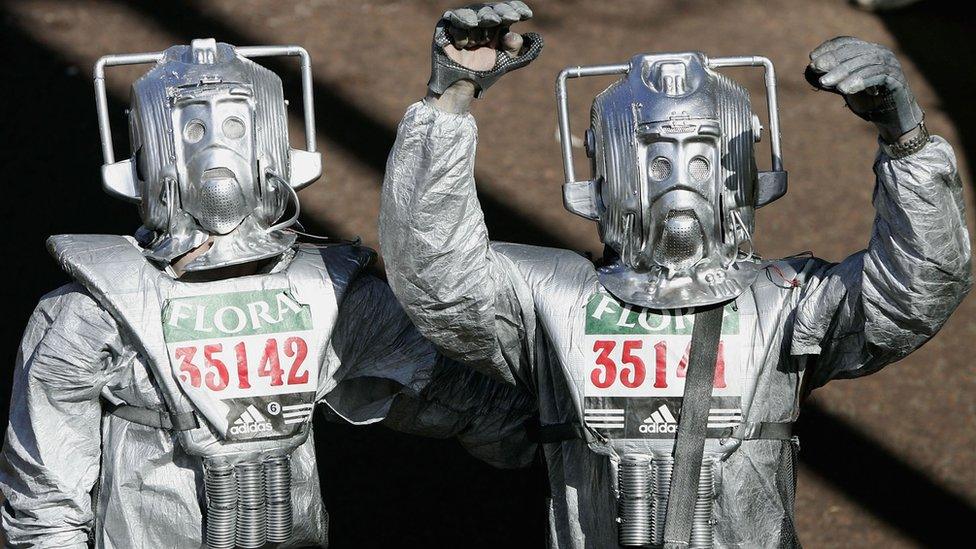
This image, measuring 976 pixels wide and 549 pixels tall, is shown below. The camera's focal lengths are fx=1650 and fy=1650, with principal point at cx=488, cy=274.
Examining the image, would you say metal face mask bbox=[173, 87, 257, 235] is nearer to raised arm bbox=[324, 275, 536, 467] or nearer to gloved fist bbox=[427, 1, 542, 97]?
raised arm bbox=[324, 275, 536, 467]

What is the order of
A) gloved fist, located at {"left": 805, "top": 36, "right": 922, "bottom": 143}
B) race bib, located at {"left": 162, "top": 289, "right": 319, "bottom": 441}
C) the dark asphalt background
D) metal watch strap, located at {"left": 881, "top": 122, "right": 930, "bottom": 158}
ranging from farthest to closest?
the dark asphalt background < race bib, located at {"left": 162, "top": 289, "right": 319, "bottom": 441} < metal watch strap, located at {"left": 881, "top": 122, "right": 930, "bottom": 158} < gloved fist, located at {"left": 805, "top": 36, "right": 922, "bottom": 143}

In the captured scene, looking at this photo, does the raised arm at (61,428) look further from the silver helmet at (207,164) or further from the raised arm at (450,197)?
the raised arm at (450,197)

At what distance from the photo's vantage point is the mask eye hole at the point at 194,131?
4.14m

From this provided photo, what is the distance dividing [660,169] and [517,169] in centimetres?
294

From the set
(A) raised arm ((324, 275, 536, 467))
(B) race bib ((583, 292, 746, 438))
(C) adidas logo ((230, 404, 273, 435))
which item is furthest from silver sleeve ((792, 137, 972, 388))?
(C) adidas logo ((230, 404, 273, 435))

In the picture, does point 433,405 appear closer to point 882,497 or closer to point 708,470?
point 708,470

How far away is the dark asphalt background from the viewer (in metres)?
5.55

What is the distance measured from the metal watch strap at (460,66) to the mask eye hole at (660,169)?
1.34 feet

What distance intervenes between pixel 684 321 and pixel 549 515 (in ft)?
2.02

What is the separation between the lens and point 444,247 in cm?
384

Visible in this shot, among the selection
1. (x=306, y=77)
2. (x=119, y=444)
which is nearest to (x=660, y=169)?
(x=306, y=77)

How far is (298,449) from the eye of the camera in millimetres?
4191

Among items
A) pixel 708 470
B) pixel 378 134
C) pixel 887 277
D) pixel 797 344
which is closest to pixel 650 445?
pixel 708 470

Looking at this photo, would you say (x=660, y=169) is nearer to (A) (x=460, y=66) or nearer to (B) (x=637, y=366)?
(B) (x=637, y=366)
